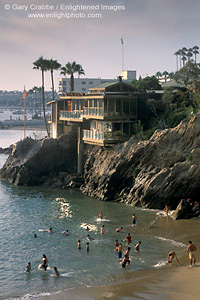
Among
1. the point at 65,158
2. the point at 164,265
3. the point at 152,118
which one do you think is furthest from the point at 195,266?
the point at 65,158

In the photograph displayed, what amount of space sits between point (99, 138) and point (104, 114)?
3.03 metres

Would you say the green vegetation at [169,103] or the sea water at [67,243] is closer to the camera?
the sea water at [67,243]

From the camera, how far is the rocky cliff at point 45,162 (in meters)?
59.8

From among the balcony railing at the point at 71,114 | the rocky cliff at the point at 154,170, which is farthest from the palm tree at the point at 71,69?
the rocky cliff at the point at 154,170

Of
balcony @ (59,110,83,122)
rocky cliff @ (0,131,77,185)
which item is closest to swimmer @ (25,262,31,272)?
rocky cliff @ (0,131,77,185)

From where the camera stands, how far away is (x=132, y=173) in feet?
156

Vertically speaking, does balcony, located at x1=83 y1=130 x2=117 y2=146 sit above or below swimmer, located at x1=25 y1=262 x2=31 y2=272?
above

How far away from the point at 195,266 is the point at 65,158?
36384 millimetres

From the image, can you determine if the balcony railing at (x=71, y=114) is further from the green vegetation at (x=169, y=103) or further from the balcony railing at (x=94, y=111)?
the green vegetation at (x=169, y=103)

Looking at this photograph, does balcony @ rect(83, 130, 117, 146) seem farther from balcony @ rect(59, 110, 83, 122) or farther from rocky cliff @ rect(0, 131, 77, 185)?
rocky cliff @ rect(0, 131, 77, 185)

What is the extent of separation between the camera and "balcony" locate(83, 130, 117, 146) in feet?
171

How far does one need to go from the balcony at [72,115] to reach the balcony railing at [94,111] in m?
1.76

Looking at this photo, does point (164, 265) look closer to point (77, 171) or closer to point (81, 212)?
point (81, 212)

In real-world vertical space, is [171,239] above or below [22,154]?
below
